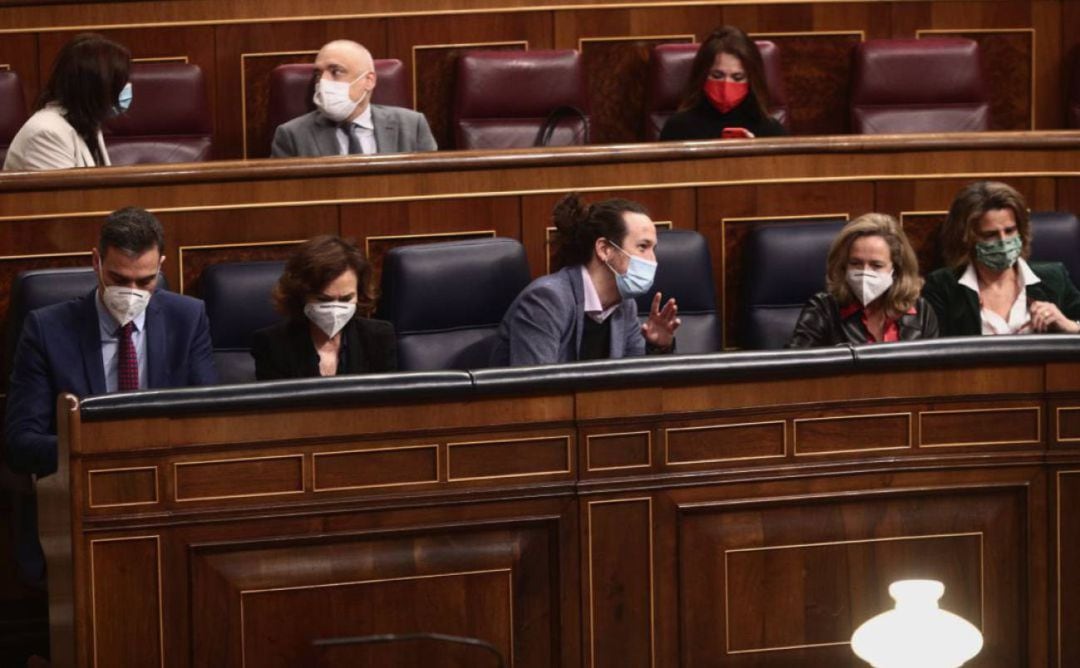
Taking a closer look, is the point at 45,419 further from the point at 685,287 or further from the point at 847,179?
the point at 847,179

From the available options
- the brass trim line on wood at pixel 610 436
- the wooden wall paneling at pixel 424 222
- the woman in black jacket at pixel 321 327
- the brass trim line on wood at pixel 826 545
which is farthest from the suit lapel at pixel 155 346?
the brass trim line on wood at pixel 826 545

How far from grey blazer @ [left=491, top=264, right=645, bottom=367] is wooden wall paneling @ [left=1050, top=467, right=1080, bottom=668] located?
0.55 metres

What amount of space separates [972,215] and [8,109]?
1.44 meters

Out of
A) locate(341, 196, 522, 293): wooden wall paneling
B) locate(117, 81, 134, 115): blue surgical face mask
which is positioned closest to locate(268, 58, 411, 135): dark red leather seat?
locate(117, 81, 134, 115): blue surgical face mask

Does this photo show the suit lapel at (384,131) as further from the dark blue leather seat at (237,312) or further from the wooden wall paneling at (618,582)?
the wooden wall paneling at (618,582)

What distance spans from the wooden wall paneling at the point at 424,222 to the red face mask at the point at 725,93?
48 centimetres

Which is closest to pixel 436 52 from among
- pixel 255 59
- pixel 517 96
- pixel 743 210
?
pixel 517 96

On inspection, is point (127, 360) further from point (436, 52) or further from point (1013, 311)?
point (436, 52)

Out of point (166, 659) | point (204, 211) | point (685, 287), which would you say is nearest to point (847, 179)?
point (685, 287)

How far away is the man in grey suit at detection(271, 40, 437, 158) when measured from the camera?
2572 millimetres

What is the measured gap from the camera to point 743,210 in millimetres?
2465

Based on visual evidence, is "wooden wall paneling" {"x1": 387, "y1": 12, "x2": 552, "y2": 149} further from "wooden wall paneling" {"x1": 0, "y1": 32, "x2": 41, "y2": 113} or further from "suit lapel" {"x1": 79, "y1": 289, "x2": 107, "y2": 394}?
"suit lapel" {"x1": 79, "y1": 289, "x2": 107, "y2": 394}

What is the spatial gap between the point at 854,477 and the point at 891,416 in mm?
67

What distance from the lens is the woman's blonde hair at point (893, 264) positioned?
2.16 meters
